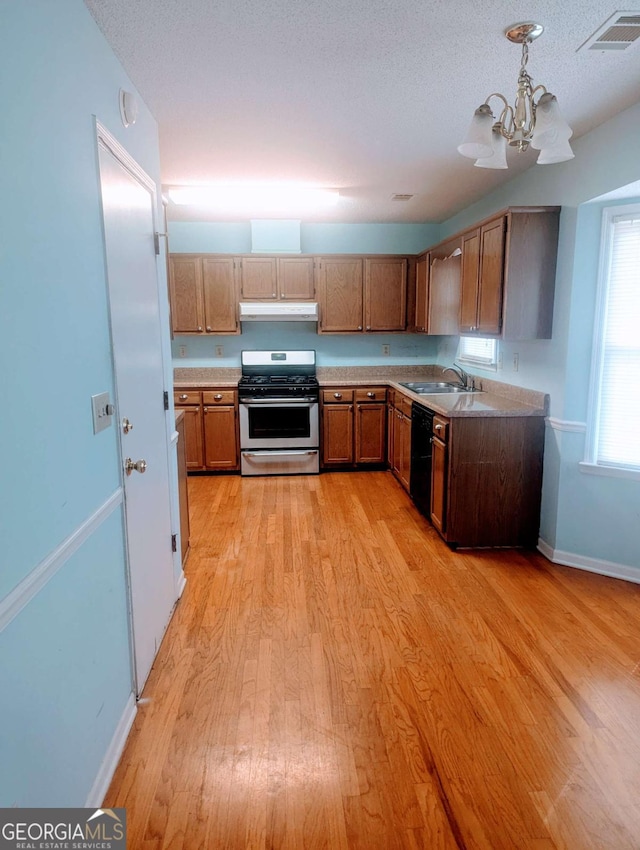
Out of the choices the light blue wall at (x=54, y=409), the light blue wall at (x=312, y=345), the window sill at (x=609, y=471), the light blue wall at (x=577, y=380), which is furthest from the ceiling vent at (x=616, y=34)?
the light blue wall at (x=312, y=345)

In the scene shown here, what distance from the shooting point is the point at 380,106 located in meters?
2.35

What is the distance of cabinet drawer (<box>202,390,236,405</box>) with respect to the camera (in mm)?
4855

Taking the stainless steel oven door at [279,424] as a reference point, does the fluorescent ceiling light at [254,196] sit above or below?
above

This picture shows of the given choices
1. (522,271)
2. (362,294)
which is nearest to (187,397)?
(362,294)

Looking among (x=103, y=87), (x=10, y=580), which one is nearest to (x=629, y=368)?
(x=103, y=87)

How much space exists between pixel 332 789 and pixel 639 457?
2.37 metres

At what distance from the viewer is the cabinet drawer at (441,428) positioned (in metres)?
3.25

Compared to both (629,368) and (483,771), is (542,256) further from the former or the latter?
(483,771)

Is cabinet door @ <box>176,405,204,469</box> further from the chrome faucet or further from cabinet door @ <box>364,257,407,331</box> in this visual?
the chrome faucet

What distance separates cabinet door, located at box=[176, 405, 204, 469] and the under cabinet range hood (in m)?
1.04

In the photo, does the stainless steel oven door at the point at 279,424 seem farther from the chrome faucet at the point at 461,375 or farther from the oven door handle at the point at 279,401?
the chrome faucet at the point at 461,375

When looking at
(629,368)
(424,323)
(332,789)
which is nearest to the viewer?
(332,789)

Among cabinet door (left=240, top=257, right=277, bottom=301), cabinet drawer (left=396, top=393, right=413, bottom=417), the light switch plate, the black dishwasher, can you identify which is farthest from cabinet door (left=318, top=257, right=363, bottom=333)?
the light switch plate

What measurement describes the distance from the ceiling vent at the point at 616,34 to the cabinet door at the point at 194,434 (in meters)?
3.93
